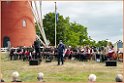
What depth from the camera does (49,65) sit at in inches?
937

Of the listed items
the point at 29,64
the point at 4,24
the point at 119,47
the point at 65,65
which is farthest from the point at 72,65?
the point at 4,24

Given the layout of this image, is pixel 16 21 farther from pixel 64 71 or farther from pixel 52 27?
pixel 64 71

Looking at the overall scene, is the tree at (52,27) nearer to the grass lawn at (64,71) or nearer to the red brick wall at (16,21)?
the red brick wall at (16,21)

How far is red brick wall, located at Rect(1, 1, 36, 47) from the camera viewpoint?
5084 centimetres

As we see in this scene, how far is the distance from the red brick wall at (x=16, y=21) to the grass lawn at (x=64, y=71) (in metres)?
25.3

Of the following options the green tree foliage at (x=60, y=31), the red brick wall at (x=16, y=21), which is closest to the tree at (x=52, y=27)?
the green tree foliage at (x=60, y=31)

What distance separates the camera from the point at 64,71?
21.5 m

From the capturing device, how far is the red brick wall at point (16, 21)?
50844 mm

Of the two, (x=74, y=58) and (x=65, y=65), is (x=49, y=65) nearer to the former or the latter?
(x=65, y=65)

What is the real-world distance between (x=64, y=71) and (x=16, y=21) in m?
30.3

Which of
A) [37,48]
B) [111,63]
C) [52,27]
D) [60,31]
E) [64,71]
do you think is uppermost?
[52,27]

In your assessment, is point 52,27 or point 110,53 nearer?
point 110,53

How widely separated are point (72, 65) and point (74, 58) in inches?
130

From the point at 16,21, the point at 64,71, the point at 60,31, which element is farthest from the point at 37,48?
the point at 60,31
